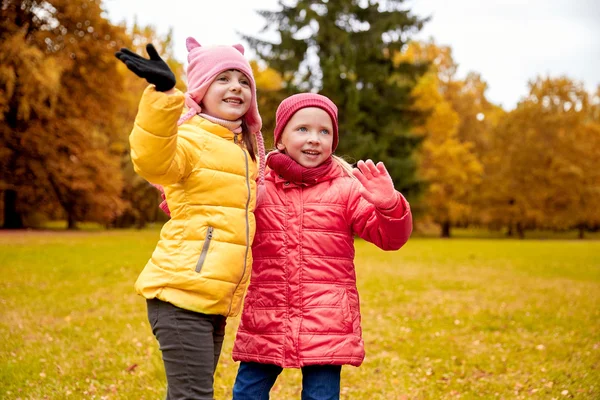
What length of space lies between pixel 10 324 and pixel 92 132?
1671 cm

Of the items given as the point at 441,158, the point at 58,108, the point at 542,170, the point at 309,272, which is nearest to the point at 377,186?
the point at 309,272

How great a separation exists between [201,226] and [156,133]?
0.45 meters

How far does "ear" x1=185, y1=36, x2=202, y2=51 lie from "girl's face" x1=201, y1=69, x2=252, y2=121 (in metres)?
0.33

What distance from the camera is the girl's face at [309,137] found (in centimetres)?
276

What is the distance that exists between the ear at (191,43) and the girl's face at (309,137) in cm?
62

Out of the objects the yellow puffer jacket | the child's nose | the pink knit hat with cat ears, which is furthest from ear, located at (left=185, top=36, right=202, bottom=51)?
the child's nose

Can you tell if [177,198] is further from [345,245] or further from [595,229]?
[595,229]

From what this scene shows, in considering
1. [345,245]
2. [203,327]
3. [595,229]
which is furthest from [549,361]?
[595,229]

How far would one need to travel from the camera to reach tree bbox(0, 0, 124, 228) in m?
16.7

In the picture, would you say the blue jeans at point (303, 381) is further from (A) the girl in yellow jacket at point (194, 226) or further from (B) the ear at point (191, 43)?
(B) the ear at point (191, 43)

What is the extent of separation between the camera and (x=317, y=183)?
2818 millimetres

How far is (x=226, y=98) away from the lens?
2555mm

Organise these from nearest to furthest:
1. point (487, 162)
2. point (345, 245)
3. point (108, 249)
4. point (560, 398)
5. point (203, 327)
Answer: point (203, 327), point (345, 245), point (560, 398), point (108, 249), point (487, 162)

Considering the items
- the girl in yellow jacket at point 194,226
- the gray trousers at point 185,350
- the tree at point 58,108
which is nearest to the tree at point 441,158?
the tree at point 58,108
